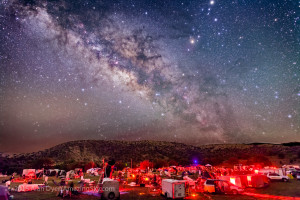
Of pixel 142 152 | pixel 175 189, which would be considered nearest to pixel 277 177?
pixel 175 189

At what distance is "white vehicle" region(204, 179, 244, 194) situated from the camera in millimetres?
22844

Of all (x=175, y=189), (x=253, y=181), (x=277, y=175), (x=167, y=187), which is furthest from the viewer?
(x=277, y=175)

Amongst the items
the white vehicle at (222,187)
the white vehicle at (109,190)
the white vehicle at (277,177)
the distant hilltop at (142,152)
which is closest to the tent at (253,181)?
the white vehicle at (222,187)

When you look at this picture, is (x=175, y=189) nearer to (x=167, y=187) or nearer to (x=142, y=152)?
(x=167, y=187)

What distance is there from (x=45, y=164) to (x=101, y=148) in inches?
1995

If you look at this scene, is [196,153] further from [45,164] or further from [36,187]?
[36,187]

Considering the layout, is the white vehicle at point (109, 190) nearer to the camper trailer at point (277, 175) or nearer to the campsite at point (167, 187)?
the campsite at point (167, 187)

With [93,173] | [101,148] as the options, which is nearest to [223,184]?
[93,173]

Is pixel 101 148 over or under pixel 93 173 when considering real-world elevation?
over

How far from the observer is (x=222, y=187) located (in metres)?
23.2

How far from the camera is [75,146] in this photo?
108438mm

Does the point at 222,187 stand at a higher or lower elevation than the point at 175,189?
lower

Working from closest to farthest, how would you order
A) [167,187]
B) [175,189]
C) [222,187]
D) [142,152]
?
[175,189]
[167,187]
[222,187]
[142,152]

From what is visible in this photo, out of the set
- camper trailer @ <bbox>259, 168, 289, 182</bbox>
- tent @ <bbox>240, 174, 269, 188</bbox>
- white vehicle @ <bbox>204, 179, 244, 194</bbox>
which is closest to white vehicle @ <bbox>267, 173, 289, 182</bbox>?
camper trailer @ <bbox>259, 168, 289, 182</bbox>
